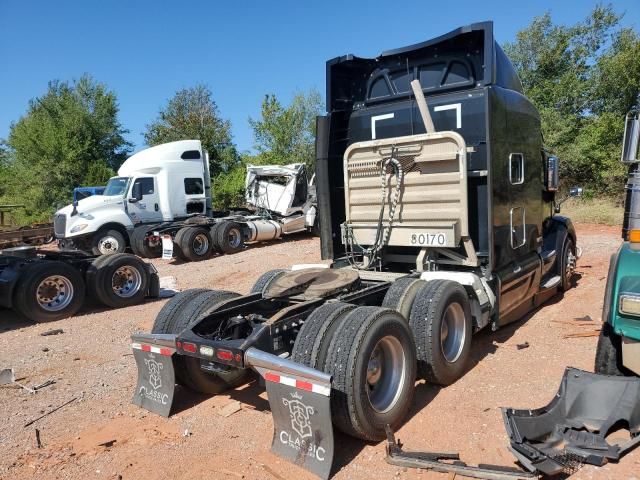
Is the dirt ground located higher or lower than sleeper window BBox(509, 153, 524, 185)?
lower

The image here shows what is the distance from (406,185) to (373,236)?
29.5 inches

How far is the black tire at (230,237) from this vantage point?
15.1 metres

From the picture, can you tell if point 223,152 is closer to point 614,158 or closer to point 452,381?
point 614,158

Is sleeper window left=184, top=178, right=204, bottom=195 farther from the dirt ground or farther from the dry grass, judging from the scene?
the dry grass

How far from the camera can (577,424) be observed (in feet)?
11.5

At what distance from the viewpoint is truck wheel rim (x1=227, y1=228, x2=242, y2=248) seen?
1545 centimetres

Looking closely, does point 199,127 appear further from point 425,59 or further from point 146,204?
point 425,59

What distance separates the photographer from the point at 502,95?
5.60 m

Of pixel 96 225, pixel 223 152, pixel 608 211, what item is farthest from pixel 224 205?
pixel 608 211

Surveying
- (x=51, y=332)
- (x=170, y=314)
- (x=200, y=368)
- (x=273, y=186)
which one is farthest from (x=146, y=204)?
(x=200, y=368)

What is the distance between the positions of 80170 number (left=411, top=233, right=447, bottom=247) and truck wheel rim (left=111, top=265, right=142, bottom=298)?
18.8ft

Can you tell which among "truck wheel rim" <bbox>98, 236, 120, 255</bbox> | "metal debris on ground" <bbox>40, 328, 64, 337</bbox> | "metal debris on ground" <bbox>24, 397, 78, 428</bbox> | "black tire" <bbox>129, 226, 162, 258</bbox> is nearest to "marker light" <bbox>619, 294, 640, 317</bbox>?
"metal debris on ground" <bbox>24, 397, 78, 428</bbox>

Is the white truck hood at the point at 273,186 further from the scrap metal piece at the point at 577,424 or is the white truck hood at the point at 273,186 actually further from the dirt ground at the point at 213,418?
the scrap metal piece at the point at 577,424

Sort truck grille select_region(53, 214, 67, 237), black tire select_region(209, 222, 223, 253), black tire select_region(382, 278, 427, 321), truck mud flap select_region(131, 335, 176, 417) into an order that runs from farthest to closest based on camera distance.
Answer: black tire select_region(209, 222, 223, 253)
truck grille select_region(53, 214, 67, 237)
black tire select_region(382, 278, 427, 321)
truck mud flap select_region(131, 335, 176, 417)
